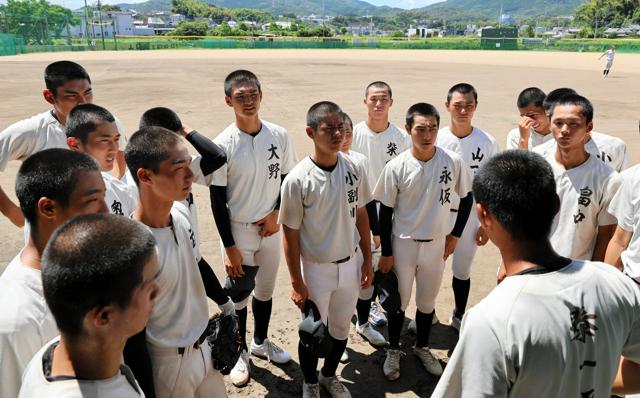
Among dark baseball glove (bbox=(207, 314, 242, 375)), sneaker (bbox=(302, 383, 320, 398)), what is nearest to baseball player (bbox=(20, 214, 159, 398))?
dark baseball glove (bbox=(207, 314, 242, 375))

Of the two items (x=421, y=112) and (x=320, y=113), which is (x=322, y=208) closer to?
(x=320, y=113)

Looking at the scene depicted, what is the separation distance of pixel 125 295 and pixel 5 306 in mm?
743

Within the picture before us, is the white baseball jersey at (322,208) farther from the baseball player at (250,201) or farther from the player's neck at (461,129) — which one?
the player's neck at (461,129)

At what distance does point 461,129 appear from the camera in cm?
540

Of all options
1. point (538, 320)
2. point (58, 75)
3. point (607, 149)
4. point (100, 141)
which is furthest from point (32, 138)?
point (607, 149)

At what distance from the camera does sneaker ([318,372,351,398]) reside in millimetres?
4156

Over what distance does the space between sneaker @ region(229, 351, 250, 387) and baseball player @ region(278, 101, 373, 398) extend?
2.13ft

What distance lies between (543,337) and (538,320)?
0.22 ft

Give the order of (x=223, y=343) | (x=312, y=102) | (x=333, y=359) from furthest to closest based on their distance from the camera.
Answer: (x=312, y=102)
(x=333, y=359)
(x=223, y=343)

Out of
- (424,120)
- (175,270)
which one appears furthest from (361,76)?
(175,270)

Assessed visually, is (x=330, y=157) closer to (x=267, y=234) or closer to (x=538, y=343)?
(x=267, y=234)

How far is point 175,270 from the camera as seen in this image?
9.39 ft

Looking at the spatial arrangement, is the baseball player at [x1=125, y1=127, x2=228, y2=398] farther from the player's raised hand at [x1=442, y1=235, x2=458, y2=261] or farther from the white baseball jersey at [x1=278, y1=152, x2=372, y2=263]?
the player's raised hand at [x1=442, y1=235, x2=458, y2=261]

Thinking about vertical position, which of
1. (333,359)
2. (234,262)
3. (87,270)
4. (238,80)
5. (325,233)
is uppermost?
(238,80)
